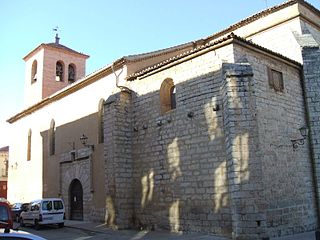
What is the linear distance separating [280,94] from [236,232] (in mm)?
5202

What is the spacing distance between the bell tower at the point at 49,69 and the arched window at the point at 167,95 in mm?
13409

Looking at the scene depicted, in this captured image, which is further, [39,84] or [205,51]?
[39,84]

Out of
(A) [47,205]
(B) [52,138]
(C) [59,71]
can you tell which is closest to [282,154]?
(A) [47,205]

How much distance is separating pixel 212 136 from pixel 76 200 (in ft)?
30.5

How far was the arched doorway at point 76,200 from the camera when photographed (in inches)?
717

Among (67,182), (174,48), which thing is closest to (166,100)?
(174,48)

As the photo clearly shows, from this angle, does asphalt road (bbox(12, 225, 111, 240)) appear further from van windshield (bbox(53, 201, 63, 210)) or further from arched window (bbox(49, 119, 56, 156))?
arched window (bbox(49, 119, 56, 156))

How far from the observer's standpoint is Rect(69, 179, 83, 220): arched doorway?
1820 centimetres

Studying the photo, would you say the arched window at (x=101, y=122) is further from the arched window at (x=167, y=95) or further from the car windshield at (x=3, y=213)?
the car windshield at (x=3, y=213)

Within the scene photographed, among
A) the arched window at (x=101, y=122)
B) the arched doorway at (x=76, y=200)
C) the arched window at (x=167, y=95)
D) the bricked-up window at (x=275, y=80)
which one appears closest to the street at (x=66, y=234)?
the arched doorway at (x=76, y=200)

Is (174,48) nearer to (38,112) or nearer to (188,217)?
(188,217)

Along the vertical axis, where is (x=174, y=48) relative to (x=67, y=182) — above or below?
above

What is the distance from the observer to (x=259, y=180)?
10602mm

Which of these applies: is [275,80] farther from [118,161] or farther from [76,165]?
[76,165]
